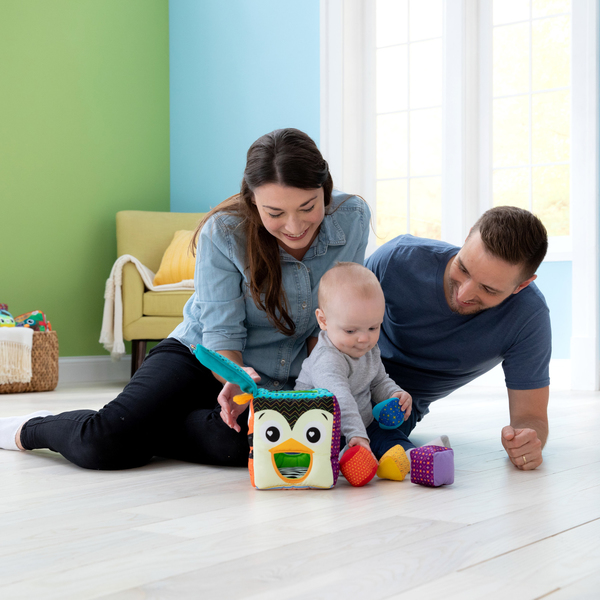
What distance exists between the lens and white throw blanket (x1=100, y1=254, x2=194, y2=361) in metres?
3.88

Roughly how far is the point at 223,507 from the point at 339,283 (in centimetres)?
52

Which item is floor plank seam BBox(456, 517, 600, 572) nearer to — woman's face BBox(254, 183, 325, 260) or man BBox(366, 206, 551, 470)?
man BBox(366, 206, 551, 470)

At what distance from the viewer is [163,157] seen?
184 inches

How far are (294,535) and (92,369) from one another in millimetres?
3415

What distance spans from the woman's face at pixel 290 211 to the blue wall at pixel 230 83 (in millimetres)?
2582

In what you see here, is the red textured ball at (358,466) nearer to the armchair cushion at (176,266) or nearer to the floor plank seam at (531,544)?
the floor plank seam at (531,544)

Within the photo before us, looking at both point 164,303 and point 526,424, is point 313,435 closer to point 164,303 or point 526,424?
point 526,424

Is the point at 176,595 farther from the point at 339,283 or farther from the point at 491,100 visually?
the point at 491,100

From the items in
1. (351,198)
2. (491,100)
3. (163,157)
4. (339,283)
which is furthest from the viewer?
(163,157)

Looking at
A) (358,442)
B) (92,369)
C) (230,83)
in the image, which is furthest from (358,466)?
(230,83)

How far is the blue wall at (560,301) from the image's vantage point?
3.51 meters

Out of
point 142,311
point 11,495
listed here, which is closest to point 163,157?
point 142,311

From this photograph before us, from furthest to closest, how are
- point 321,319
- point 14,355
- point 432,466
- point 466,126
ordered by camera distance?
point 466,126 → point 14,355 → point 321,319 → point 432,466

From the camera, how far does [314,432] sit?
53.6 inches
